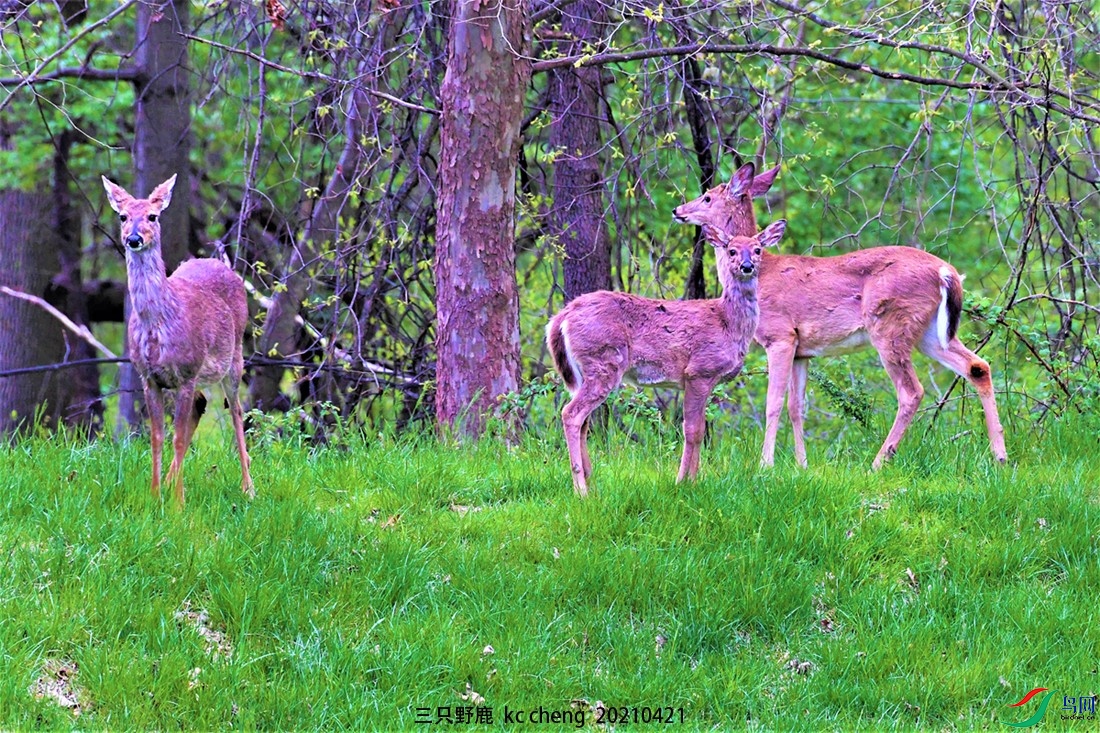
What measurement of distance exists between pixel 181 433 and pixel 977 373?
15.7ft

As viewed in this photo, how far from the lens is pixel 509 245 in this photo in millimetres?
8164

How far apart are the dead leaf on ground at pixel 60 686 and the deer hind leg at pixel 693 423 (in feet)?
9.85

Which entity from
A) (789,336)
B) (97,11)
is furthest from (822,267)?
(97,11)

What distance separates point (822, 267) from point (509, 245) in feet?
6.76

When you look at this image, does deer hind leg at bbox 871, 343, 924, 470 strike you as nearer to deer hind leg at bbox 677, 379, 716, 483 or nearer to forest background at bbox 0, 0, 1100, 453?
forest background at bbox 0, 0, 1100, 453

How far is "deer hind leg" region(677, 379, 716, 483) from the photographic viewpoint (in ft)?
20.9

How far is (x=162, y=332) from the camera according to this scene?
5828mm

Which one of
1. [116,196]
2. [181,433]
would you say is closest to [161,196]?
[116,196]

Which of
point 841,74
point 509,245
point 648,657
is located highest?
point 841,74

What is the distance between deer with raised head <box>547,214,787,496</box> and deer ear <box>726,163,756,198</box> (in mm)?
1703

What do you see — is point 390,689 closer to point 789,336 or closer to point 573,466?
point 573,466

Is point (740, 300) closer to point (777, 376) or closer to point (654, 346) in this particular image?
point (654, 346)

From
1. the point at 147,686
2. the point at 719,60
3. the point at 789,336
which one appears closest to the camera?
the point at 147,686

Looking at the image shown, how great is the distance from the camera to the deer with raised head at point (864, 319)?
7.75 meters
